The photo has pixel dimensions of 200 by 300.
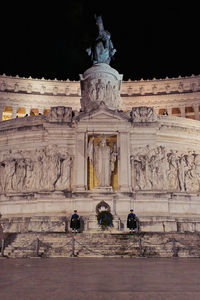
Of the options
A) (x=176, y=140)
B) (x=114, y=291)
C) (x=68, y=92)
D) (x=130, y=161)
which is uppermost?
(x=68, y=92)

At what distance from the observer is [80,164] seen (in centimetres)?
2222

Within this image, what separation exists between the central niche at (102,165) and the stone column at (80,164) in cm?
55

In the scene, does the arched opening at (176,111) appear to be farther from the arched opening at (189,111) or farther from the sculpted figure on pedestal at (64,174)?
the sculpted figure on pedestal at (64,174)

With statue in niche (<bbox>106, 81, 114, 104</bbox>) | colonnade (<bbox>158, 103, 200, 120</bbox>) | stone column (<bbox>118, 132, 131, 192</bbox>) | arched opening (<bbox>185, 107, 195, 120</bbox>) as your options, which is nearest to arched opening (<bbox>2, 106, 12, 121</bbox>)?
colonnade (<bbox>158, 103, 200, 120</bbox>)

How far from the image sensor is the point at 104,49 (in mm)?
31719

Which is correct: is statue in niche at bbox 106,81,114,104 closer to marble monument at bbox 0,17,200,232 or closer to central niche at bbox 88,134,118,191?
marble monument at bbox 0,17,200,232

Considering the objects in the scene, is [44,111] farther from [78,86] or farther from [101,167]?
[101,167]

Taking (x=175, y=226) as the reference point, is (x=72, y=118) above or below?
above

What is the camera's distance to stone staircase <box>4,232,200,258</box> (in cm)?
1439

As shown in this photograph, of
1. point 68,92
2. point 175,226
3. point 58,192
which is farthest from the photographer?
point 68,92

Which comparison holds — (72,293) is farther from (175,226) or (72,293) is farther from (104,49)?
(104,49)

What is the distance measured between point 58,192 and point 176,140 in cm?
997

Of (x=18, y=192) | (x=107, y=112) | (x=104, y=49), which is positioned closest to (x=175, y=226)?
(x=107, y=112)

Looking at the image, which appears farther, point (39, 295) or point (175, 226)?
point (175, 226)
